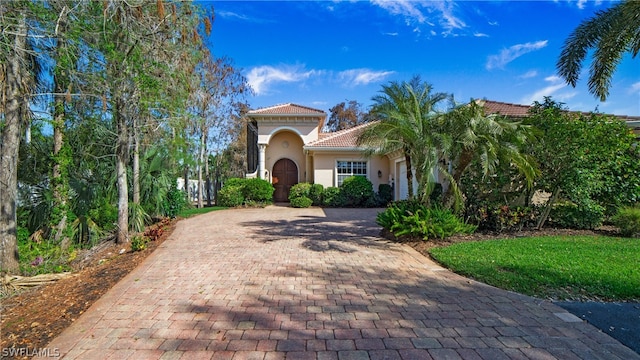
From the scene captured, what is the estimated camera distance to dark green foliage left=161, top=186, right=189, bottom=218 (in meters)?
11.5

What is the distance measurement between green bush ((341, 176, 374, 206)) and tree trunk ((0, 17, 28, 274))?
13.8 metres

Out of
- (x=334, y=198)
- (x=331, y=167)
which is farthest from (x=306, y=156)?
(x=334, y=198)

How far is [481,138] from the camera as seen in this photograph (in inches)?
313

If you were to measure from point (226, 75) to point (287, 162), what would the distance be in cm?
687

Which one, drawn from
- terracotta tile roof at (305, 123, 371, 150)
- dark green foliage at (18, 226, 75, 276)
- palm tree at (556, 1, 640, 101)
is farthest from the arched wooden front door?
palm tree at (556, 1, 640, 101)

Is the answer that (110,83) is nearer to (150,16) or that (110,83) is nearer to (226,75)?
(150,16)

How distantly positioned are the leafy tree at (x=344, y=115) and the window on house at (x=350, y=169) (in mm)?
21585

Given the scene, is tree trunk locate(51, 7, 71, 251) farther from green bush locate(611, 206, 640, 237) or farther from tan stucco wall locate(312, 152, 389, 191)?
green bush locate(611, 206, 640, 237)

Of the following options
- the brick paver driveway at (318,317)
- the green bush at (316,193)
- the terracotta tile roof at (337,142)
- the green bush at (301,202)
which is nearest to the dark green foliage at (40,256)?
the brick paver driveway at (318,317)

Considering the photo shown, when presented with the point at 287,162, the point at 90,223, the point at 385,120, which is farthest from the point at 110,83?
the point at 287,162

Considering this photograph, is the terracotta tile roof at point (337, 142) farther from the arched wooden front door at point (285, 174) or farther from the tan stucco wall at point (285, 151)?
the arched wooden front door at point (285, 174)

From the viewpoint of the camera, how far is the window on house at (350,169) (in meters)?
19.2

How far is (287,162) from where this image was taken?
20984 mm

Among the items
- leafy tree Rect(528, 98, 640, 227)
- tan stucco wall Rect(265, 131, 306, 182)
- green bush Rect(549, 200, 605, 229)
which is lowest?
green bush Rect(549, 200, 605, 229)
